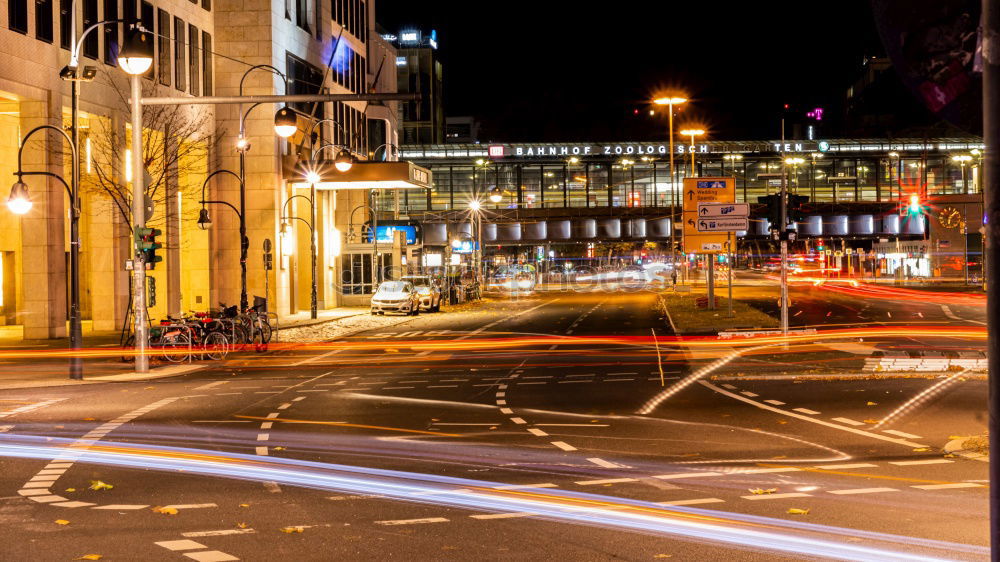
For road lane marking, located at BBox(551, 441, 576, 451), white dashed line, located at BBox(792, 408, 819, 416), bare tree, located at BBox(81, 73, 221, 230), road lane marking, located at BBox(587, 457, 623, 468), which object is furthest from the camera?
bare tree, located at BBox(81, 73, 221, 230)

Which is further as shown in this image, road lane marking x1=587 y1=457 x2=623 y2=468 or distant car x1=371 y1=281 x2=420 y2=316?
distant car x1=371 y1=281 x2=420 y2=316

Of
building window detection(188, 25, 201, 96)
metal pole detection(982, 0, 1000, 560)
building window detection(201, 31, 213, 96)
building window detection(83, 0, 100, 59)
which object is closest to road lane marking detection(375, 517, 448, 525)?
metal pole detection(982, 0, 1000, 560)

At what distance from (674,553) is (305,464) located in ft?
17.9

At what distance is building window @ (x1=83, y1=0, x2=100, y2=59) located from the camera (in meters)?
41.9

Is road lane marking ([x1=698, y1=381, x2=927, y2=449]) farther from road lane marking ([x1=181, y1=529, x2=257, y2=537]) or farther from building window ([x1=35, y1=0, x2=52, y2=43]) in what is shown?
building window ([x1=35, y1=0, x2=52, y2=43])

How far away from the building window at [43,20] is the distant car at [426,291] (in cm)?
2197

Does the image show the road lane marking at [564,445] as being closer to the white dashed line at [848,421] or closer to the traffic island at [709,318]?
the white dashed line at [848,421]

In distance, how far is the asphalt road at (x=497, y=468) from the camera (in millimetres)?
8492

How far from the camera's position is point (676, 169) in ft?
350

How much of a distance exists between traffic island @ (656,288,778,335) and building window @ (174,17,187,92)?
77.5 feet

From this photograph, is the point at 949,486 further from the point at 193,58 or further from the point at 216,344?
the point at 193,58

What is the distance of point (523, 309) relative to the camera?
5791cm

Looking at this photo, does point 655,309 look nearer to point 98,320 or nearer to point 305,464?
point 98,320

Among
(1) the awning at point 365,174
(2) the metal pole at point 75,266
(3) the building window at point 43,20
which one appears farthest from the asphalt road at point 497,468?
(1) the awning at point 365,174
